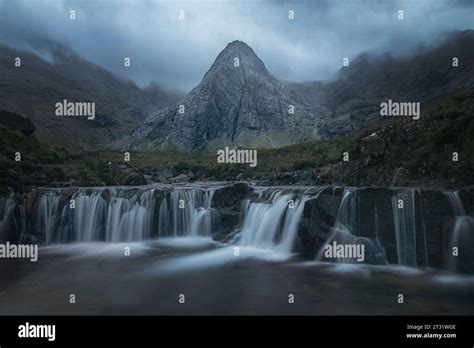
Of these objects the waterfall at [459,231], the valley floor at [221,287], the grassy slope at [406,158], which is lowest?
the valley floor at [221,287]

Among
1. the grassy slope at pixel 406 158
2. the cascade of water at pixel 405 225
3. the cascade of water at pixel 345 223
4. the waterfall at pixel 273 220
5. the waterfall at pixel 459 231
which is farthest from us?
the waterfall at pixel 273 220

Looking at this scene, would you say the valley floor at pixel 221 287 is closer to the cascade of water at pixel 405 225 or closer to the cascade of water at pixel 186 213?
the cascade of water at pixel 405 225

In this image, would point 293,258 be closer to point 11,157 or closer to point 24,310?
point 24,310

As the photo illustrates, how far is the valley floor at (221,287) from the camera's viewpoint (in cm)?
1299

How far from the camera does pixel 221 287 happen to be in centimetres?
1564

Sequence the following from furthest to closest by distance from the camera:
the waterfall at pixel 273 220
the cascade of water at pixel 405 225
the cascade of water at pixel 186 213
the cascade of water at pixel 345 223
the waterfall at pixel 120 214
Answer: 1. the cascade of water at pixel 186 213
2. the waterfall at pixel 120 214
3. the waterfall at pixel 273 220
4. the cascade of water at pixel 345 223
5. the cascade of water at pixel 405 225

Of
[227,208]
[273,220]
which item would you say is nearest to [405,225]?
[273,220]

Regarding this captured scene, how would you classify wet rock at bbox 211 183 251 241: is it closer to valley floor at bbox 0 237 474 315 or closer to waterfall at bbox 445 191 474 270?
valley floor at bbox 0 237 474 315

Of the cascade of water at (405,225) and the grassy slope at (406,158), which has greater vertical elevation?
the grassy slope at (406,158)

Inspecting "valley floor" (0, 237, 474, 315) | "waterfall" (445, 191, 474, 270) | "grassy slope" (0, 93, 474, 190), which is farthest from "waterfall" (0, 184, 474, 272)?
"grassy slope" (0, 93, 474, 190)

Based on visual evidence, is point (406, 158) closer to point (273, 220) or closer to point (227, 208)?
point (273, 220)

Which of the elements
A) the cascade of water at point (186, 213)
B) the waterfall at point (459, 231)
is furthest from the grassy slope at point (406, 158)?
the cascade of water at point (186, 213)

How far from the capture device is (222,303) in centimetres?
1370
